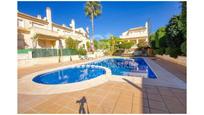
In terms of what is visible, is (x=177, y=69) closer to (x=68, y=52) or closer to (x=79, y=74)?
(x=79, y=74)

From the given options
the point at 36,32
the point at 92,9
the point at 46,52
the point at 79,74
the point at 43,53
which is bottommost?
the point at 79,74

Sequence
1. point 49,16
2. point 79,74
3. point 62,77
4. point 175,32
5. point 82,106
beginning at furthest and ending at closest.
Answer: point 49,16, point 175,32, point 79,74, point 62,77, point 82,106

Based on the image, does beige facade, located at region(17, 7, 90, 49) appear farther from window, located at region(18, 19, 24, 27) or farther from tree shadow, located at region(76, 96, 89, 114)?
tree shadow, located at region(76, 96, 89, 114)

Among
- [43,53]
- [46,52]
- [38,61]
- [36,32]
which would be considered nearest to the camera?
[38,61]

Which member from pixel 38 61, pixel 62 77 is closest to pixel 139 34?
pixel 38 61

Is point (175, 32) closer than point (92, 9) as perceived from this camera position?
Yes

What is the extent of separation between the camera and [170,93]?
14.4 ft

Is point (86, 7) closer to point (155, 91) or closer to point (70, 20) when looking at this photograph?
point (70, 20)

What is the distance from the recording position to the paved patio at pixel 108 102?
325cm

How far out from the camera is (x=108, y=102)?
3680 mm

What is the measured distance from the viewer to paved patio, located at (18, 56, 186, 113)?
325 centimetres

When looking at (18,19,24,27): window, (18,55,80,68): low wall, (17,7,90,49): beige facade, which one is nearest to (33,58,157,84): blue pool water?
(18,55,80,68): low wall

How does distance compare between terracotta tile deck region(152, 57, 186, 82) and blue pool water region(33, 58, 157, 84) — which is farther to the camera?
blue pool water region(33, 58, 157, 84)
